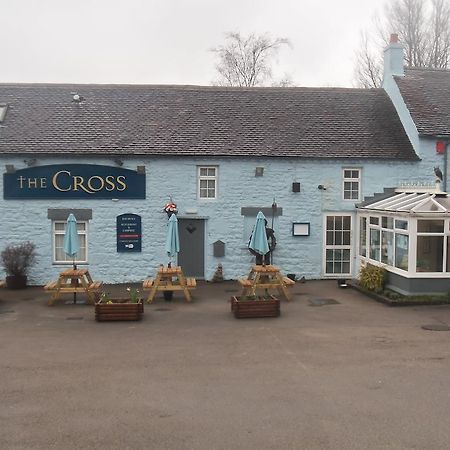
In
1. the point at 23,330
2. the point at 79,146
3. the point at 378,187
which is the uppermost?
the point at 79,146

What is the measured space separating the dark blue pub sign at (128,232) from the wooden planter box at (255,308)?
626cm

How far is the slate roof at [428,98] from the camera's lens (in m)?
18.5

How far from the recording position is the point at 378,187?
18797mm

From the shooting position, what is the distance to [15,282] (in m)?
17.5

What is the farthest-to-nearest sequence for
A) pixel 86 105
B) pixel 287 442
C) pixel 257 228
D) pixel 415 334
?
1. pixel 86 105
2. pixel 257 228
3. pixel 415 334
4. pixel 287 442

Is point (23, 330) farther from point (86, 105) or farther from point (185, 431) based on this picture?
point (86, 105)

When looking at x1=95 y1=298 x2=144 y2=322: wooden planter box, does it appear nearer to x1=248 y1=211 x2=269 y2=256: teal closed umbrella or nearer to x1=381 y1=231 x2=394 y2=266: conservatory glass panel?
x1=248 y1=211 x2=269 y2=256: teal closed umbrella

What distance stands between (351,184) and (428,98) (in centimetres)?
443

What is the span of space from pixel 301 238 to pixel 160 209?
15.5 ft

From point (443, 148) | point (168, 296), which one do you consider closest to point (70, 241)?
point (168, 296)

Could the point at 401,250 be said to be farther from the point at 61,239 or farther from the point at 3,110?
the point at 3,110

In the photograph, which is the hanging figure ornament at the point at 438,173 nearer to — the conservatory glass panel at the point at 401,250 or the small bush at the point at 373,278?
the conservatory glass panel at the point at 401,250

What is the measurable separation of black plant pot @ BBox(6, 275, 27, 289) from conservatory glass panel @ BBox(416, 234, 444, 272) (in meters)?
11.7

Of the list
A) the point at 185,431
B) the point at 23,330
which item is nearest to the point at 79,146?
the point at 23,330
